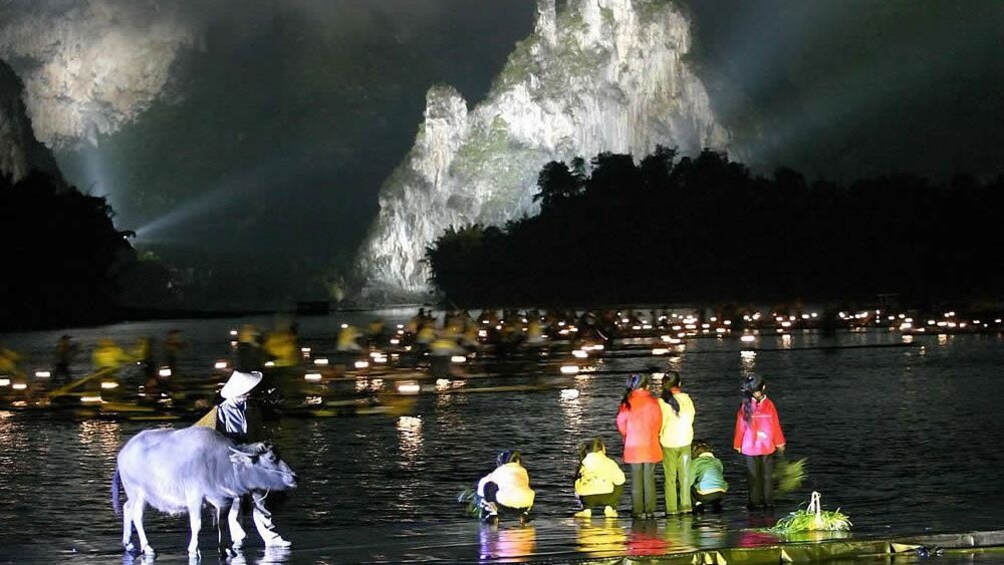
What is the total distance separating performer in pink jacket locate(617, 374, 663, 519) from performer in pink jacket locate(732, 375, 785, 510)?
1220 millimetres

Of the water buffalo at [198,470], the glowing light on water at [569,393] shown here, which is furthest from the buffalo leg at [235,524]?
the glowing light on water at [569,393]

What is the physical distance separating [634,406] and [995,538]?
514cm

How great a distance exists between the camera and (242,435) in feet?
59.4

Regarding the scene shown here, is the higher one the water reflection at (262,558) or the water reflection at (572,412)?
the water reflection at (572,412)

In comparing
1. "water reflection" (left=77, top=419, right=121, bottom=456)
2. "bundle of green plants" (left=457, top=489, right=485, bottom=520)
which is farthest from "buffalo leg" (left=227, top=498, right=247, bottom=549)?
"water reflection" (left=77, top=419, right=121, bottom=456)

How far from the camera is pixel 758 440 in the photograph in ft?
72.6

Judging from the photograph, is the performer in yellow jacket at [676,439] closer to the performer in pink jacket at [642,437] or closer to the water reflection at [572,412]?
the performer in pink jacket at [642,437]

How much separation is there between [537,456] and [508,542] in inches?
574

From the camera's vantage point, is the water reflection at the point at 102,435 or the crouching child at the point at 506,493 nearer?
the crouching child at the point at 506,493

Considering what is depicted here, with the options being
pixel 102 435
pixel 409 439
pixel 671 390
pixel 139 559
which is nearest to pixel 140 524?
pixel 139 559

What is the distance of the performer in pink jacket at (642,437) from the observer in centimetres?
2156

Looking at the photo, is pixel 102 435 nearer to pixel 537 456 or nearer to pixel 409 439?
pixel 409 439

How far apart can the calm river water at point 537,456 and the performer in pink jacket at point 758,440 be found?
0.69 m

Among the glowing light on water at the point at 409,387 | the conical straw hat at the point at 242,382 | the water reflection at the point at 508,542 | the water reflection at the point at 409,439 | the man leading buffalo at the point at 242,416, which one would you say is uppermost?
the glowing light on water at the point at 409,387
